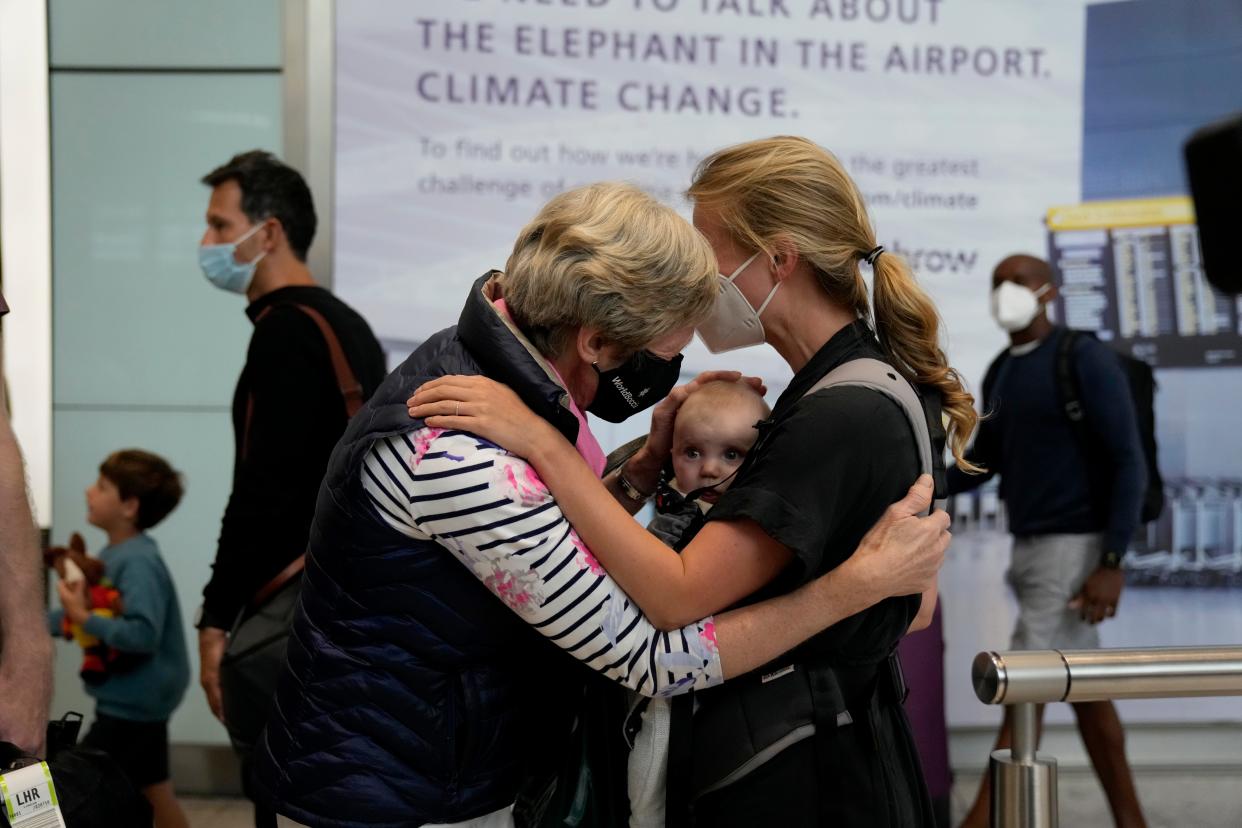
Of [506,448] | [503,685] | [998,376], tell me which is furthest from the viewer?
[998,376]

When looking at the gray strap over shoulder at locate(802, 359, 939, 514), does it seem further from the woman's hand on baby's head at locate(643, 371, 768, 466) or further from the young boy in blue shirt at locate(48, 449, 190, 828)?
the young boy in blue shirt at locate(48, 449, 190, 828)

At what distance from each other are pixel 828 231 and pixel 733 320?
0.69ft

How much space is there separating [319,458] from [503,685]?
1548mm

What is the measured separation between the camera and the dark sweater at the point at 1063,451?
13.1 ft

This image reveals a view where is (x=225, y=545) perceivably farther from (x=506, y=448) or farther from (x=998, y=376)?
(x=998, y=376)

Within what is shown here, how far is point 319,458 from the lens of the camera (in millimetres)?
3021

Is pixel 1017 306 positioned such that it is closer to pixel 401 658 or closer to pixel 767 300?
pixel 767 300

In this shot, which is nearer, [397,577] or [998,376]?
[397,577]

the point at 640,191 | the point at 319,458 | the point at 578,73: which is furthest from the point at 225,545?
the point at 578,73

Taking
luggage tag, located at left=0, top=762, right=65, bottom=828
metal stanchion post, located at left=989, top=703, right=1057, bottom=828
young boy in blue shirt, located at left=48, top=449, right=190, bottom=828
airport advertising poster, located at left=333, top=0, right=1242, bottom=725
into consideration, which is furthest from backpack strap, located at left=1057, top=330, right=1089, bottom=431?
luggage tag, located at left=0, top=762, right=65, bottom=828

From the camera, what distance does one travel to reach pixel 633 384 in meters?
1.75

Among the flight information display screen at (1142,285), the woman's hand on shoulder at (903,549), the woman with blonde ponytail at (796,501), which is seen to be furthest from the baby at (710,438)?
the flight information display screen at (1142,285)

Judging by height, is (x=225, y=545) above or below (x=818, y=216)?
below

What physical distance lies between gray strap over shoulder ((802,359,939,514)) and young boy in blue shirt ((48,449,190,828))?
9.09 feet
